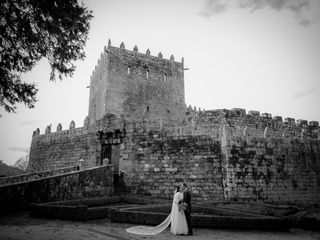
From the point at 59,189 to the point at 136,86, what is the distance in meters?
15.5

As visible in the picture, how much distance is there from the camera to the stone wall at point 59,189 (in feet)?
36.4

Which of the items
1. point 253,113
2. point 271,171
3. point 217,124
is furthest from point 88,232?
point 253,113

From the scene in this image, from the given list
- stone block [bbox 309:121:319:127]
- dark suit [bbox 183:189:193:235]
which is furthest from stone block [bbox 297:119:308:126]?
dark suit [bbox 183:189:193:235]

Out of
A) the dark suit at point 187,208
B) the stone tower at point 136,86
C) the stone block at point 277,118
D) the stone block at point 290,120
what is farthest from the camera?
the stone tower at point 136,86

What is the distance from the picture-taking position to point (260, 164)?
1588cm

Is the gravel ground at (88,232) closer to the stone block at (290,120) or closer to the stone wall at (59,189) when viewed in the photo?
the stone wall at (59,189)

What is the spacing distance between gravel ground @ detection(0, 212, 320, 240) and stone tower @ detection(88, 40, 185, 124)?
15.4m

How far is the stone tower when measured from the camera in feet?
81.6

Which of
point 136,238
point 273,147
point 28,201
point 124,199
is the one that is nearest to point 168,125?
point 124,199

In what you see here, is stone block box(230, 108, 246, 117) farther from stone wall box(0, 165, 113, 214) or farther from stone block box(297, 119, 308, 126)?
stone wall box(0, 165, 113, 214)

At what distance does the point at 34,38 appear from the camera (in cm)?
844

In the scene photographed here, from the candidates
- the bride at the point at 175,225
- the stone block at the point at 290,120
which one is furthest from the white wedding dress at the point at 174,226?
the stone block at the point at 290,120

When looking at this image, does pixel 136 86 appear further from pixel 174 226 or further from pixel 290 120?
pixel 174 226

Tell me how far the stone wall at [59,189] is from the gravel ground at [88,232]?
1296 mm
